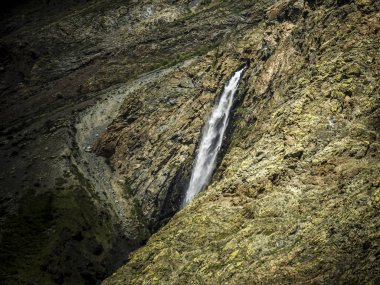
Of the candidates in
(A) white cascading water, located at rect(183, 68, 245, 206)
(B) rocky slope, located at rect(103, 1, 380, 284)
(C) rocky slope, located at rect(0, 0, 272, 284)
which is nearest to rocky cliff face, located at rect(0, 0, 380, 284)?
(B) rocky slope, located at rect(103, 1, 380, 284)

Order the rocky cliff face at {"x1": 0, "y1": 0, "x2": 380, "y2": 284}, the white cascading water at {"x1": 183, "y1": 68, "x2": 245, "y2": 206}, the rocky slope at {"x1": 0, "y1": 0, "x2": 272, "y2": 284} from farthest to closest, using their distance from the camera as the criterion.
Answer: the white cascading water at {"x1": 183, "y1": 68, "x2": 245, "y2": 206}
the rocky slope at {"x1": 0, "y1": 0, "x2": 272, "y2": 284}
the rocky cliff face at {"x1": 0, "y1": 0, "x2": 380, "y2": 284}

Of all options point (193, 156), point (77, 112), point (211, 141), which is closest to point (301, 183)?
point (211, 141)

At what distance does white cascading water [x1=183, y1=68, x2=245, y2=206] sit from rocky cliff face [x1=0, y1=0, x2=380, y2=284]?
1.76m

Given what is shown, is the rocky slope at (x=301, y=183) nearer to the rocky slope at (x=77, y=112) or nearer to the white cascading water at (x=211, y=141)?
the white cascading water at (x=211, y=141)

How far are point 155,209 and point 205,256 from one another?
29189 mm

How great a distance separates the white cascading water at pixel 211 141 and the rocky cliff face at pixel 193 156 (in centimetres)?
176

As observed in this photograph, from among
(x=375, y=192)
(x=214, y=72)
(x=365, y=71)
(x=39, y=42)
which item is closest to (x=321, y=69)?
(x=365, y=71)

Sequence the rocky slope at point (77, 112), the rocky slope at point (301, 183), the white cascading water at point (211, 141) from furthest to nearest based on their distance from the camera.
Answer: the white cascading water at point (211, 141), the rocky slope at point (77, 112), the rocky slope at point (301, 183)

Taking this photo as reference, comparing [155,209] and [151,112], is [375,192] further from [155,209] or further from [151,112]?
[151,112]

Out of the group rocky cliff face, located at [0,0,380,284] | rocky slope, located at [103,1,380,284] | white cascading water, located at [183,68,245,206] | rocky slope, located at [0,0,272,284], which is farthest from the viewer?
white cascading water, located at [183,68,245,206]

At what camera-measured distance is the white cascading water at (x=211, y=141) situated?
187 ft

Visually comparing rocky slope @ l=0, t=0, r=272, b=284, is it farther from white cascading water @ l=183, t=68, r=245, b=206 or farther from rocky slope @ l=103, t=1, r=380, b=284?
rocky slope @ l=103, t=1, r=380, b=284

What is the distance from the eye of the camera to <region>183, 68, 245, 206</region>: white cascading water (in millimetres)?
57094

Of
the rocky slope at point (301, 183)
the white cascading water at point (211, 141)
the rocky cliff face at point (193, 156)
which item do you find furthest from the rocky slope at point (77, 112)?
the rocky slope at point (301, 183)
